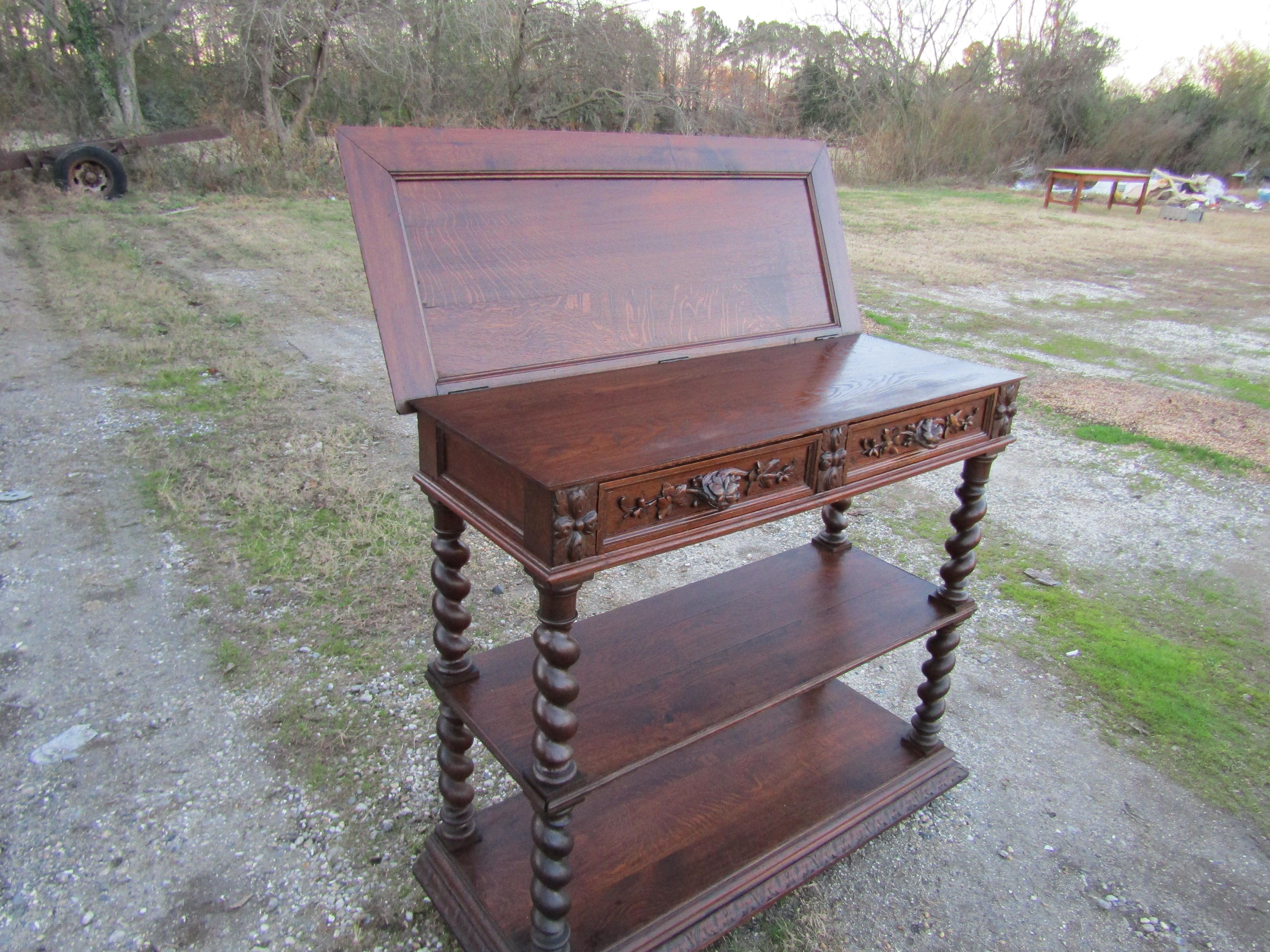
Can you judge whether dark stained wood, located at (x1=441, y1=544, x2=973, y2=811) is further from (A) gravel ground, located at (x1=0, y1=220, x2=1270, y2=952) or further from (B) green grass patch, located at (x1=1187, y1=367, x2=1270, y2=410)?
(B) green grass patch, located at (x1=1187, y1=367, x2=1270, y2=410)

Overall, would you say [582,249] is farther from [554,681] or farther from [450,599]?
[554,681]

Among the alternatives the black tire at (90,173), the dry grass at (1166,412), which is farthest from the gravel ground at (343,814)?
the black tire at (90,173)

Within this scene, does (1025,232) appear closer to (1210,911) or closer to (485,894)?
(1210,911)

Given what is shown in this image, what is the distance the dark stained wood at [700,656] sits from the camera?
1.61 metres

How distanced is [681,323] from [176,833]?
1754 mm

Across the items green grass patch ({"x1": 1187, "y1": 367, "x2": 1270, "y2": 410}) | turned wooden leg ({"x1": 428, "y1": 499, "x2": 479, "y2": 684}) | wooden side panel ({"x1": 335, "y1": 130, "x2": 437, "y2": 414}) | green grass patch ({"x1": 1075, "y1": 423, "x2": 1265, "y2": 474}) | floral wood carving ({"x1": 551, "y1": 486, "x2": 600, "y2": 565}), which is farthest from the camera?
green grass patch ({"x1": 1187, "y1": 367, "x2": 1270, "y2": 410})

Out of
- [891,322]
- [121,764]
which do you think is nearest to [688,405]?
[121,764]

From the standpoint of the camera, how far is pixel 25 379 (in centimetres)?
481

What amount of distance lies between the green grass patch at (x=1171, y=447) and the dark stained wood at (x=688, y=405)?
132 inches

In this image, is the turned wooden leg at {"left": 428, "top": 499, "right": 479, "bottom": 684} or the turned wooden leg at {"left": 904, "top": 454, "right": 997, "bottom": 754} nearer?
the turned wooden leg at {"left": 428, "top": 499, "right": 479, "bottom": 684}

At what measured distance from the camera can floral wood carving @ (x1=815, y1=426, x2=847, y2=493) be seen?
152 cm

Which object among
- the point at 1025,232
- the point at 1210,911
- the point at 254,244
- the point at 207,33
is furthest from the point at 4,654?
the point at 207,33

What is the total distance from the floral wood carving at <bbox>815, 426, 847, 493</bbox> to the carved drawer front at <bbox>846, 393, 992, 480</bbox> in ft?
0.11

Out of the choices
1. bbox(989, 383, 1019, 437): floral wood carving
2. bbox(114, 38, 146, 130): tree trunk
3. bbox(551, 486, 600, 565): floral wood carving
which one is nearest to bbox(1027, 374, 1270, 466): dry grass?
bbox(989, 383, 1019, 437): floral wood carving
